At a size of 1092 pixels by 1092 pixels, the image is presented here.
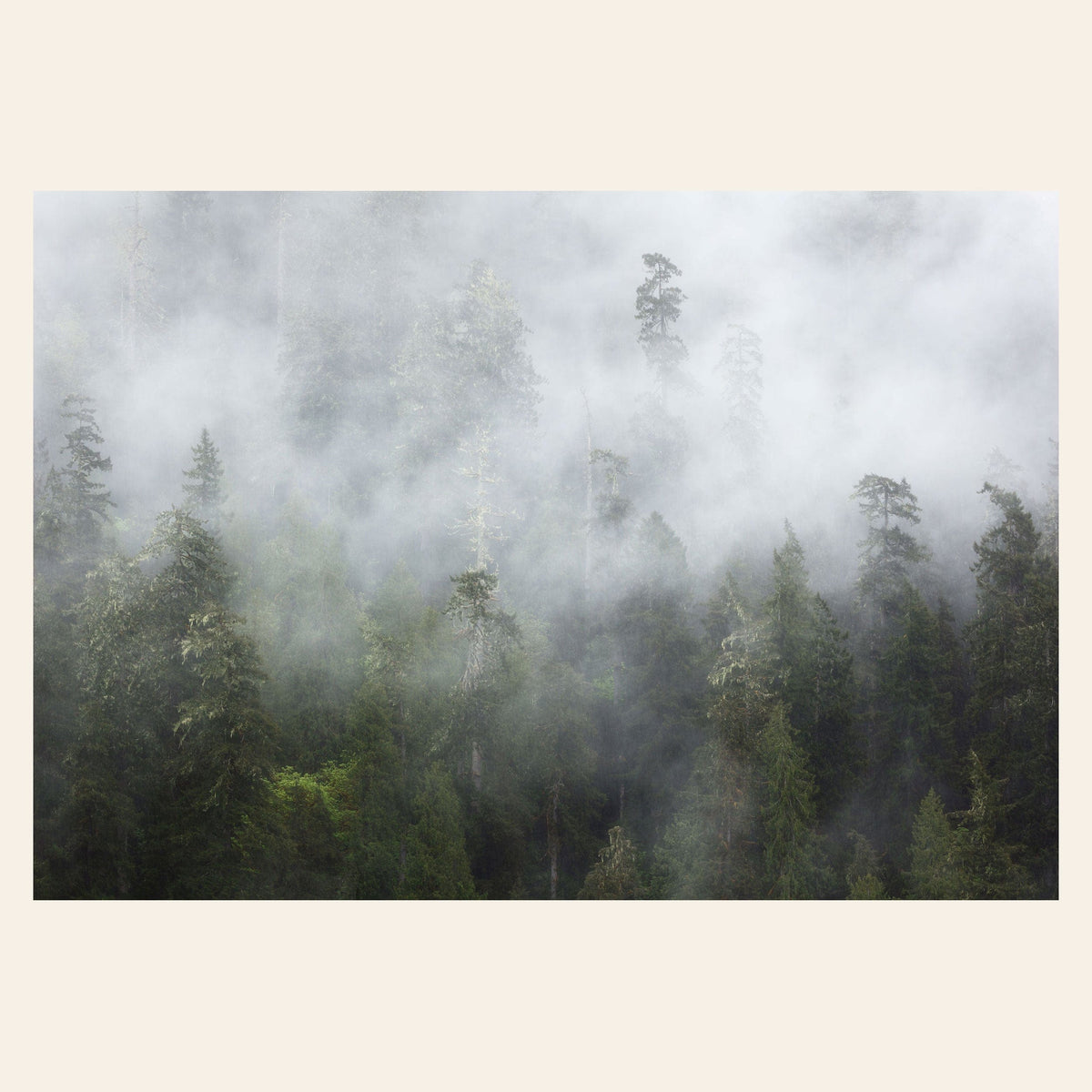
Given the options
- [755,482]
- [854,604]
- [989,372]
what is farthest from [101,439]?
[989,372]

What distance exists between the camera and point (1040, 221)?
10875mm

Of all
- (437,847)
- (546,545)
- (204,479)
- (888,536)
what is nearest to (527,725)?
(437,847)

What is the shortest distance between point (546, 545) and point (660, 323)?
372 centimetres

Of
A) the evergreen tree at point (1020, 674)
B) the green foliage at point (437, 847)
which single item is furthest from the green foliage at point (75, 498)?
the evergreen tree at point (1020, 674)

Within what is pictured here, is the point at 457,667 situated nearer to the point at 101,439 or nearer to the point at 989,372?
the point at 101,439

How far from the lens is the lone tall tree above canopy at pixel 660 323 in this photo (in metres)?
11.4

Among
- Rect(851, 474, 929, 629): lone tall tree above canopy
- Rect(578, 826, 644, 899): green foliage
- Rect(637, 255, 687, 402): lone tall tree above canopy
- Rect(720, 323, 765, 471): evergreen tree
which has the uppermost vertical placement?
Rect(637, 255, 687, 402): lone tall tree above canopy

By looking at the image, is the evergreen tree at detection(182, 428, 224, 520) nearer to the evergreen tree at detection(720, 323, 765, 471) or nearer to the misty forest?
the misty forest

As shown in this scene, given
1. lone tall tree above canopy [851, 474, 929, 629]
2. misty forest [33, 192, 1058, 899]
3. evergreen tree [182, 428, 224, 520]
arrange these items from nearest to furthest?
misty forest [33, 192, 1058, 899]
evergreen tree [182, 428, 224, 520]
lone tall tree above canopy [851, 474, 929, 629]

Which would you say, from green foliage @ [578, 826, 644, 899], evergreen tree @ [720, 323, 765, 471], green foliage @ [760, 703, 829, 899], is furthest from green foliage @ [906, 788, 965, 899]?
evergreen tree @ [720, 323, 765, 471]

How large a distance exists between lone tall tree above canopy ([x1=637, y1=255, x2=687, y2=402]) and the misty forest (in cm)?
4

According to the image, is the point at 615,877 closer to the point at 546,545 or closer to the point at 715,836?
the point at 715,836

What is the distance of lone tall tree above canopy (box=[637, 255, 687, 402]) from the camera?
11.4m

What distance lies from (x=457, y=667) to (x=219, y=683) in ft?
10.8
